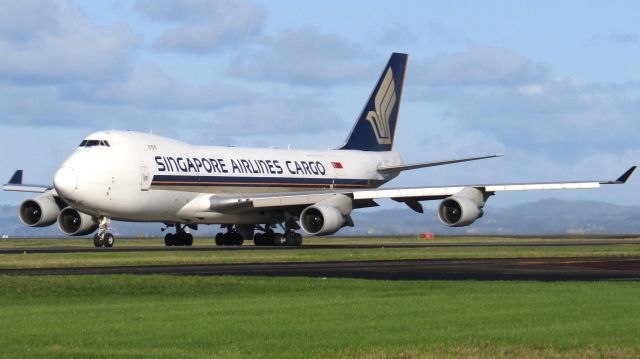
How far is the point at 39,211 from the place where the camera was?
195ft

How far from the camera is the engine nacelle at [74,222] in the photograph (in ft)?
195

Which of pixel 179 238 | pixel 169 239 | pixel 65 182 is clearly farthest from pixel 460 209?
pixel 65 182

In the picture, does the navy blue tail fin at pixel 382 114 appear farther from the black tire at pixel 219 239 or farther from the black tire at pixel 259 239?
the black tire at pixel 259 239

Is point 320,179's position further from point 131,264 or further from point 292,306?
point 292,306

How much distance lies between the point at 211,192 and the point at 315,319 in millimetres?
40451

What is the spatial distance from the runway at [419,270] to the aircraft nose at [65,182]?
53.6 feet

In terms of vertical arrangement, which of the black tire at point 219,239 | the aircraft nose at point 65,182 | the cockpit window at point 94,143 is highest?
the cockpit window at point 94,143

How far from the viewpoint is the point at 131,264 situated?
3919cm

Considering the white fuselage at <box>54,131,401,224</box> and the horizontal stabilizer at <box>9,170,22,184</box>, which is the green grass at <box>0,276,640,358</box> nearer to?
the white fuselage at <box>54,131,401,224</box>

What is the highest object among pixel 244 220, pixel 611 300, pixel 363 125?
pixel 363 125

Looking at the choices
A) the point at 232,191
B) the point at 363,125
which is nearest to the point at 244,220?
the point at 232,191

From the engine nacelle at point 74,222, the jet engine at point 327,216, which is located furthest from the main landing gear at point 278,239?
the engine nacelle at point 74,222

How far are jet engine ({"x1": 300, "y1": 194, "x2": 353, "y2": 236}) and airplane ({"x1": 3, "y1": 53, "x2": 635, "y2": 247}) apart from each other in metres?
0.05

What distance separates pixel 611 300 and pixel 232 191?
39.8 metres
